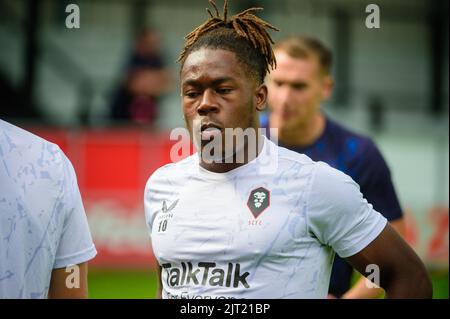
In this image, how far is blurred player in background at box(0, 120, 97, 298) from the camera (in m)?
2.87

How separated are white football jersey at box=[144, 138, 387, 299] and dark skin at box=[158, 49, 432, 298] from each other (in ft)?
0.26

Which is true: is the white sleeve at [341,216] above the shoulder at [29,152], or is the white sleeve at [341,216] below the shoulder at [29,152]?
below

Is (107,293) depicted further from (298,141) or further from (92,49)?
(92,49)

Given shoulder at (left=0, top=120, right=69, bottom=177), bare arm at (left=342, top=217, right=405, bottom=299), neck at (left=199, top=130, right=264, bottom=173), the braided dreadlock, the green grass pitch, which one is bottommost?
the green grass pitch

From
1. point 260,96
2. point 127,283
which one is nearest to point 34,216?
point 260,96

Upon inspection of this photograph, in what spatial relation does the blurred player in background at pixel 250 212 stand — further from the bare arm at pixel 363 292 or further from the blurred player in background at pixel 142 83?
the blurred player in background at pixel 142 83

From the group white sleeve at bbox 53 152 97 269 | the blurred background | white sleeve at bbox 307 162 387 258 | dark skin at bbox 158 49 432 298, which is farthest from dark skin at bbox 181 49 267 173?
the blurred background

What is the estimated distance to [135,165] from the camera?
34.2 ft

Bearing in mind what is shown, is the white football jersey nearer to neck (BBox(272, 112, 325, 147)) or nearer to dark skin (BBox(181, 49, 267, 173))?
dark skin (BBox(181, 49, 267, 173))

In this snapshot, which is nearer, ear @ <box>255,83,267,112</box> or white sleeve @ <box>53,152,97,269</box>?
white sleeve @ <box>53,152,97,269</box>

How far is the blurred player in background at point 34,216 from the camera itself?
2.87 meters

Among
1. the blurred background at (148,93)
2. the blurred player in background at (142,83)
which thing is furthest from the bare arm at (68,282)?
the blurred player in background at (142,83)

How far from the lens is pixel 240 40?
3463 mm
